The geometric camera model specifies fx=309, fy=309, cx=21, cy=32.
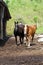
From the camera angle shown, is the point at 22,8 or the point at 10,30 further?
the point at 22,8

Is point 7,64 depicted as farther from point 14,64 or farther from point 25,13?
point 25,13

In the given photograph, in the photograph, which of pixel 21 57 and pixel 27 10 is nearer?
pixel 21 57

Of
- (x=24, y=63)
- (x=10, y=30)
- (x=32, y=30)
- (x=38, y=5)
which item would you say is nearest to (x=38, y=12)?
(x=38, y=5)

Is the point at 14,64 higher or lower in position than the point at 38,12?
higher

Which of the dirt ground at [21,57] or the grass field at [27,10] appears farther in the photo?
the grass field at [27,10]

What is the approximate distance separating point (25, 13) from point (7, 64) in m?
31.7

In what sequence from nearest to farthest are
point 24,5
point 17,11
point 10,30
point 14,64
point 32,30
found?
point 14,64 → point 32,30 → point 10,30 → point 17,11 → point 24,5

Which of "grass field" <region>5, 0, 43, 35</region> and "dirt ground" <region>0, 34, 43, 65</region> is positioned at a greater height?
"dirt ground" <region>0, 34, 43, 65</region>

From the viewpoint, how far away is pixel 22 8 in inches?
1727

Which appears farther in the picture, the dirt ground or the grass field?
the grass field

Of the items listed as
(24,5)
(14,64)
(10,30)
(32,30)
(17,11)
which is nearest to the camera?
(14,64)

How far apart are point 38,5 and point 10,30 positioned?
12.3 m

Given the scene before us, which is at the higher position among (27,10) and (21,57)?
(21,57)

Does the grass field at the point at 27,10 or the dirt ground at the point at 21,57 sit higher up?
the dirt ground at the point at 21,57
